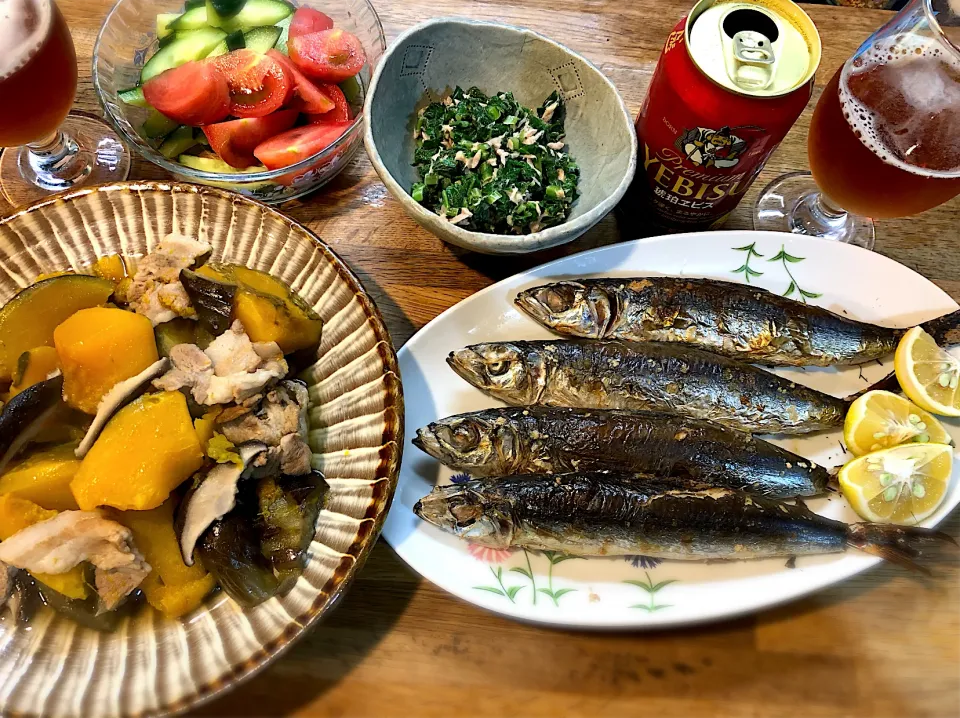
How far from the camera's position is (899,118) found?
127cm

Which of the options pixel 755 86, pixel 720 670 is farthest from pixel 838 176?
pixel 720 670

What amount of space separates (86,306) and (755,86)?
1313mm

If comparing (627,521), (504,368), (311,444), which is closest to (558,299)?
(504,368)

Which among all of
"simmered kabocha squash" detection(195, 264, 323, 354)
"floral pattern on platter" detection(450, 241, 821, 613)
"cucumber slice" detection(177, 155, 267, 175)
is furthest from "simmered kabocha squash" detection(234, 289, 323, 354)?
"cucumber slice" detection(177, 155, 267, 175)

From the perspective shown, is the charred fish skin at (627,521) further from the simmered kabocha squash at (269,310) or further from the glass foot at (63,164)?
the glass foot at (63,164)

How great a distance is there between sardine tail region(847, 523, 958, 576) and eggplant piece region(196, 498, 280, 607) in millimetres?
1119

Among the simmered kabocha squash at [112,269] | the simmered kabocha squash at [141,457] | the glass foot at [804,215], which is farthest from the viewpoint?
the glass foot at [804,215]

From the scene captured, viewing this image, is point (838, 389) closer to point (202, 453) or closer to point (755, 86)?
point (755, 86)

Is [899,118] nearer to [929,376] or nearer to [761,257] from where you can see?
[761,257]

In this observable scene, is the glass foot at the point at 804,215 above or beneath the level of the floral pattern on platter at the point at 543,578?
above

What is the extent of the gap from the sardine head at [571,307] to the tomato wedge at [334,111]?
0.67 meters

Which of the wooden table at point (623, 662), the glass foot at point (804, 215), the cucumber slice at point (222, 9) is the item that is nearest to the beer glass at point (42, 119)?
the cucumber slice at point (222, 9)

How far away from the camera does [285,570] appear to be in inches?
39.6

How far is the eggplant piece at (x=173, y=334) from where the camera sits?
106 centimetres
